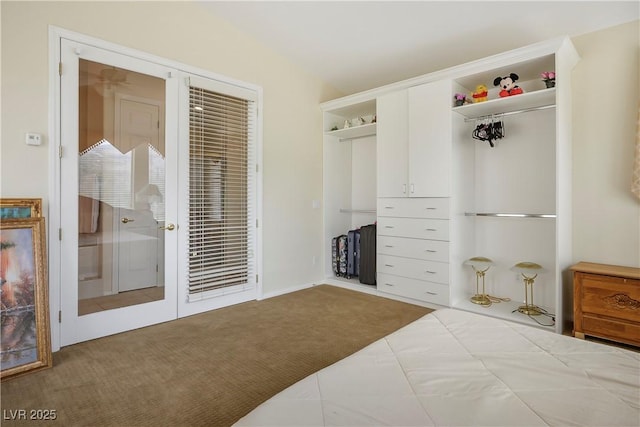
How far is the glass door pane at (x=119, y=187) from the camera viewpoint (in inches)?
111

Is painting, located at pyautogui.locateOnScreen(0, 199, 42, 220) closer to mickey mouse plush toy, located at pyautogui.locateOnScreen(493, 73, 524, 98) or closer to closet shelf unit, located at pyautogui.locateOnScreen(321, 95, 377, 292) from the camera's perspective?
closet shelf unit, located at pyautogui.locateOnScreen(321, 95, 377, 292)

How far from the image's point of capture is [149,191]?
10.5 ft

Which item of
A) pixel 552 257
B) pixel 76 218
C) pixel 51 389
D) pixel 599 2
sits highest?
pixel 599 2

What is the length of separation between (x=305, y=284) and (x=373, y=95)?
2.53 meters

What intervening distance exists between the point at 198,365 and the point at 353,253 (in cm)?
267

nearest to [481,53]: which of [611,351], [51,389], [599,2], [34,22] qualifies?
[599,2]

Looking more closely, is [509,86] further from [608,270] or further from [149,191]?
[149,191]

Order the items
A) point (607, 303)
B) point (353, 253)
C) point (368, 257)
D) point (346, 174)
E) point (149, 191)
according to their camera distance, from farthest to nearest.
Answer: point (346, 174), point (353, 253), point (368, 257), point (149, 191), point (607, 303)

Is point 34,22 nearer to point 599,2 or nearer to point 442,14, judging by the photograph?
point 442,14

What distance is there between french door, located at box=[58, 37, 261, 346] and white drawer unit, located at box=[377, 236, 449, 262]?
151cm

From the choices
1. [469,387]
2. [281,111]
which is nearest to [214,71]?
[281,111]

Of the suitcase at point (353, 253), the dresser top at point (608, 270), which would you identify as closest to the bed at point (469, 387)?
the dresser top at point (608, 270)

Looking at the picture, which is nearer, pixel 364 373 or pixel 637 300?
pixel 364 373

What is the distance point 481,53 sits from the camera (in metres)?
3.67
